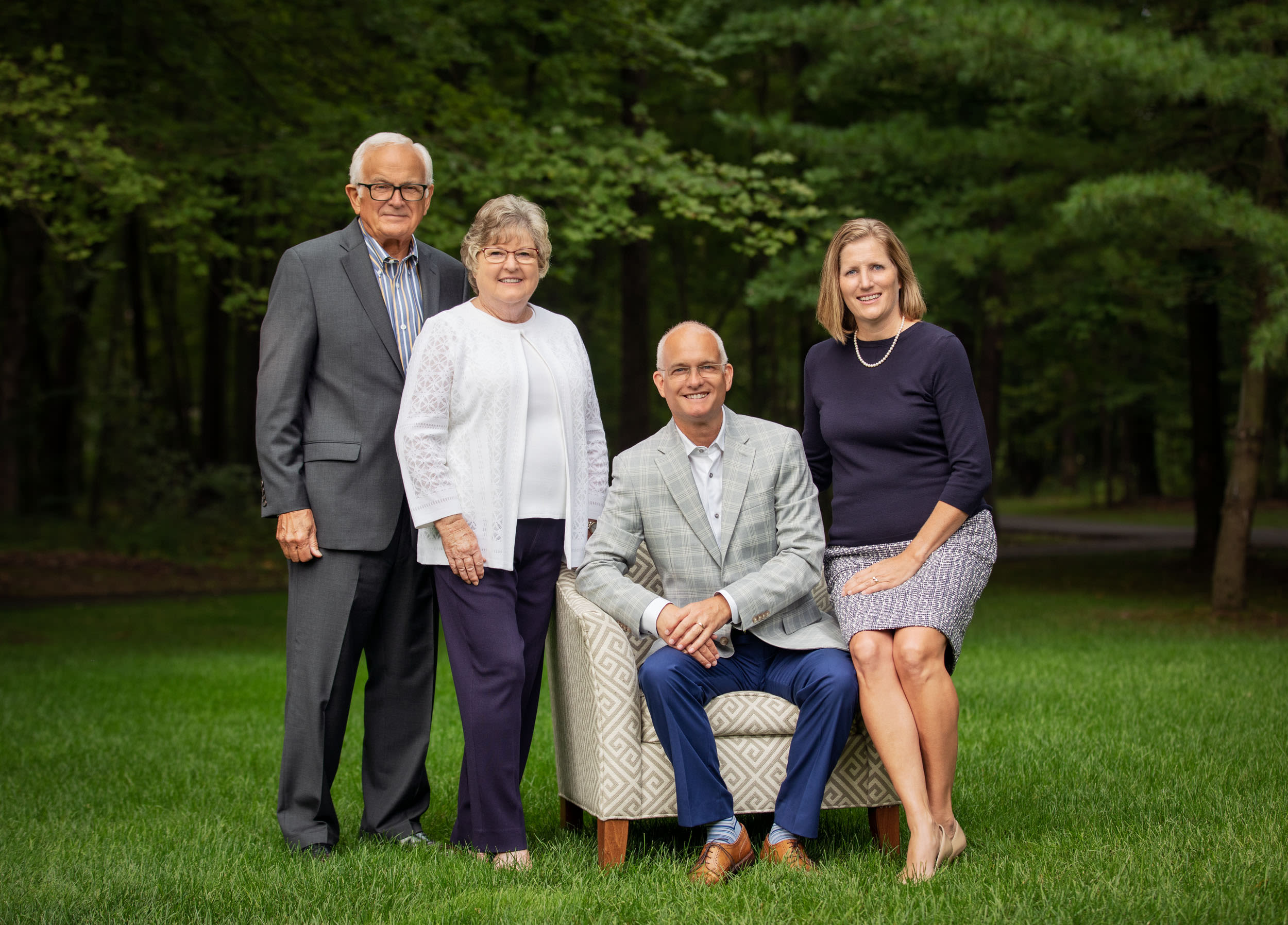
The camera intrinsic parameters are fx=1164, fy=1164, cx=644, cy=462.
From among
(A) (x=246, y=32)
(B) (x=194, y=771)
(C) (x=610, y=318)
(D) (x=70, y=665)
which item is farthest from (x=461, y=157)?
(C) (x=610, y=318)

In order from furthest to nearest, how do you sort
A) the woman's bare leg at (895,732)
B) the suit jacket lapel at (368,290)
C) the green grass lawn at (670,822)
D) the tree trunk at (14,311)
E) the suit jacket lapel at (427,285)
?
1. the tree trunk at (14,311)
2. the suit jacket lapel at (427,285)
3. the suit jacket lapel at (368,290)
4. the woman's bare leg at (895,732)
5. the green grass lawn at (670,822)

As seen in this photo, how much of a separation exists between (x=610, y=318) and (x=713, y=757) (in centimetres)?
2282

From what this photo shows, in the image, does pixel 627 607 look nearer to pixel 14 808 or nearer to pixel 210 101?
pixel 14 808

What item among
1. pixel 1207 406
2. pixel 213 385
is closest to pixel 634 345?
pixel 1207 406

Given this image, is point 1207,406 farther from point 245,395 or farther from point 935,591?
point 245,395

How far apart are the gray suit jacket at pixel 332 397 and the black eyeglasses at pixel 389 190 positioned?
184 mm

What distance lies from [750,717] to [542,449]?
1.06 m

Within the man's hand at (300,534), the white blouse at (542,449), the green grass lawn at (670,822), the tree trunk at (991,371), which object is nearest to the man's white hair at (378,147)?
the white blouse at (542,449)

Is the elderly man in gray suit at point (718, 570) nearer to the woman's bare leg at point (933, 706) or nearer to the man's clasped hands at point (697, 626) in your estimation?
the man's clasped hands at point (697, 626)

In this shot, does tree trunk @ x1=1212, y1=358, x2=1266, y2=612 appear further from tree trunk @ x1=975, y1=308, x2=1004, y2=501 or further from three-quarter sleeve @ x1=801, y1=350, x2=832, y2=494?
three-quarter sleeve @ x1=801, y1=350, x2=832, y2=494

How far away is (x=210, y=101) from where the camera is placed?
10.3 m

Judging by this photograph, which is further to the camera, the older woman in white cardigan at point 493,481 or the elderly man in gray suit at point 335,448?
the elderly man in gray suit at point 335,448

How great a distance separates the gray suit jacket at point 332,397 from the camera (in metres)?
3.68

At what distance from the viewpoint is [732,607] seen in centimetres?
361
